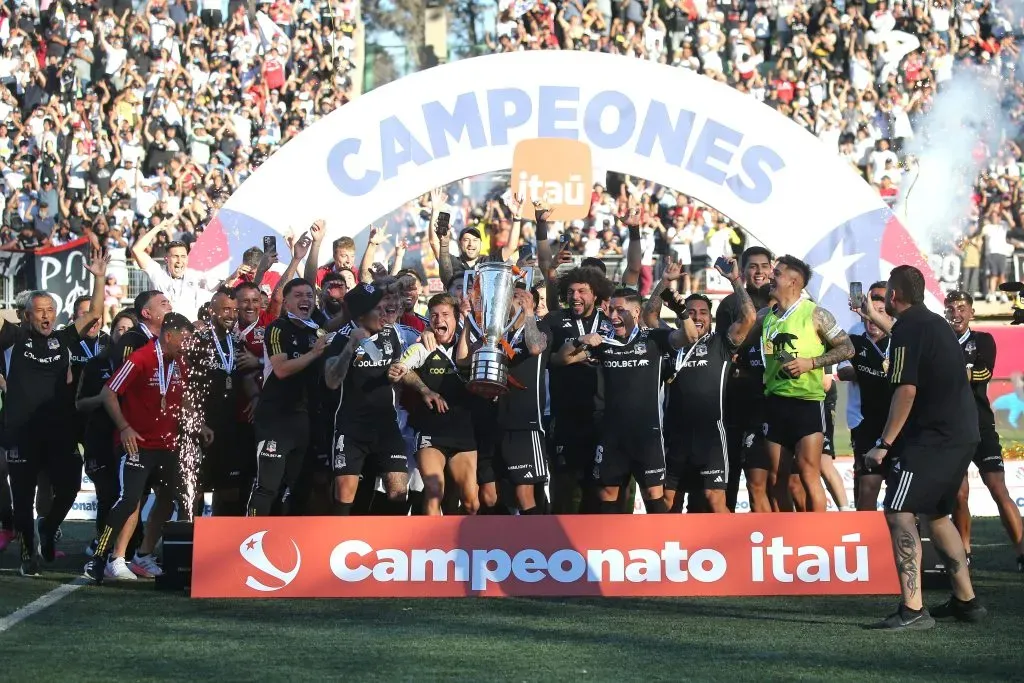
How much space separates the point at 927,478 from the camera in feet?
26.5

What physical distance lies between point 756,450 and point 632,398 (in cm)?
102

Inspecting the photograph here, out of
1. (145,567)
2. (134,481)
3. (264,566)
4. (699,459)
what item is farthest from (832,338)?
(145,567)

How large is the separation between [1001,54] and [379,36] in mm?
10312

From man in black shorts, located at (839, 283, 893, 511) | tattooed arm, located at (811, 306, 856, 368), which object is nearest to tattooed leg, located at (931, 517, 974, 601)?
man in black shorts, located at (839, 283, 893, 511)

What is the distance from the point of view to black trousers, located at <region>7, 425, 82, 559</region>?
429 inches

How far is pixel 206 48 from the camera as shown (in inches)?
1000

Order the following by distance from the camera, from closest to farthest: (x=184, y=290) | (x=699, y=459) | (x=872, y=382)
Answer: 1. (x=699, y=459)
2. (x=872, y=382)
3. (x=184, y=290)

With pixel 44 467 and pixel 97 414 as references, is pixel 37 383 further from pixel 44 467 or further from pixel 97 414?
pixel 44 467

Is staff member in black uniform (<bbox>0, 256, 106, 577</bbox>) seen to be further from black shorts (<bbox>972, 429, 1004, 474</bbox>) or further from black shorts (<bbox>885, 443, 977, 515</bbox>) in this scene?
black shorts (<bbox>972, 429, 1004, 474</bbox>)

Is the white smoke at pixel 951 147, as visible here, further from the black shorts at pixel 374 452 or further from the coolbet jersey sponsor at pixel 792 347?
the black shorts at pixel 374 452

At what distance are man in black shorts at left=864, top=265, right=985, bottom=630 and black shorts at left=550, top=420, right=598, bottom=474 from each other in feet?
9.58

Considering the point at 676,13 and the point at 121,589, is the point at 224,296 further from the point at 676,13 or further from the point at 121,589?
the point at 676,13

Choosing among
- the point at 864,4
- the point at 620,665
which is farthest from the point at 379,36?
the point at 620,665

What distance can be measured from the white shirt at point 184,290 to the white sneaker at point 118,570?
131 inches
